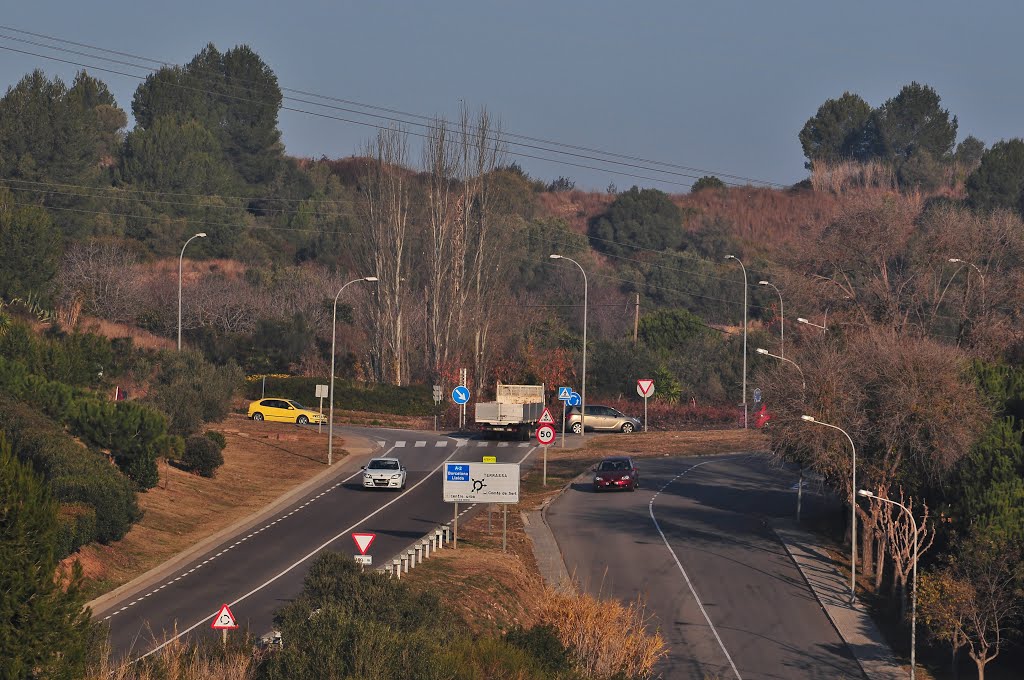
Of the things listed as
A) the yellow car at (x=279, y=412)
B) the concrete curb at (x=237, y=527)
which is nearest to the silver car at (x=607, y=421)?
the concrete curb at (x=237, y=527)

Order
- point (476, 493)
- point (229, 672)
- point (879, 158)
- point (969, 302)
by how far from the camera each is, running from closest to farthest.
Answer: point (229, 672)
point (476, 493)
point (969, 302)
point (879, 158)

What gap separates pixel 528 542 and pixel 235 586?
39.8 ft

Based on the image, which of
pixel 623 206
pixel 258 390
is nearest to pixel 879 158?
pixel 623 206

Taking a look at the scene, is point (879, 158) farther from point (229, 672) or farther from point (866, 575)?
point (229, 672)

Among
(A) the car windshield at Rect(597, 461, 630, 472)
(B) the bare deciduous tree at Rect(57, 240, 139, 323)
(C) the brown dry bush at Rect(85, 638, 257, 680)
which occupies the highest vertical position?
(B) the bare deciduous tree at Rect(57, 240, 139, 323)

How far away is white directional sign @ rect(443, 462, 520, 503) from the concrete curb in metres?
8.21

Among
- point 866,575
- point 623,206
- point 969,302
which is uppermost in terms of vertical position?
point 623,206

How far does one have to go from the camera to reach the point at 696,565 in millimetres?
44344

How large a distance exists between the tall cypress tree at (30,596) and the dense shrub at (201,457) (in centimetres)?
3324

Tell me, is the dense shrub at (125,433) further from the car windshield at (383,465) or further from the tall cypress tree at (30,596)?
the tall cypress tree at (30,596)

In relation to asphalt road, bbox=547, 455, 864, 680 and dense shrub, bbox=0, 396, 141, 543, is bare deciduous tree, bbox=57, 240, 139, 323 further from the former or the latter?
dense shrub, bbox=0, 396, 141, 543

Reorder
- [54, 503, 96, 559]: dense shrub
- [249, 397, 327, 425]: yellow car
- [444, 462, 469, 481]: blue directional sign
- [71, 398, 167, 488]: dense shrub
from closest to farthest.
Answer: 1. [54, 503, 96, 559]: dense shrub
2. [444, 462, 469, 481]: blue directional sign
3. [71, 398, 167, 488]: dense shrub
4. [249, 397, 327, 425]: yellow car

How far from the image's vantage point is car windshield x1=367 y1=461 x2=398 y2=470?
174 ft

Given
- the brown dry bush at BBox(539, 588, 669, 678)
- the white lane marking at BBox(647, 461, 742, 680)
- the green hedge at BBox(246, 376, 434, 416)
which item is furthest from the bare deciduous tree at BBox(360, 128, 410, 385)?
the brown dry bush at BBox(539, 588, 669, 678)
